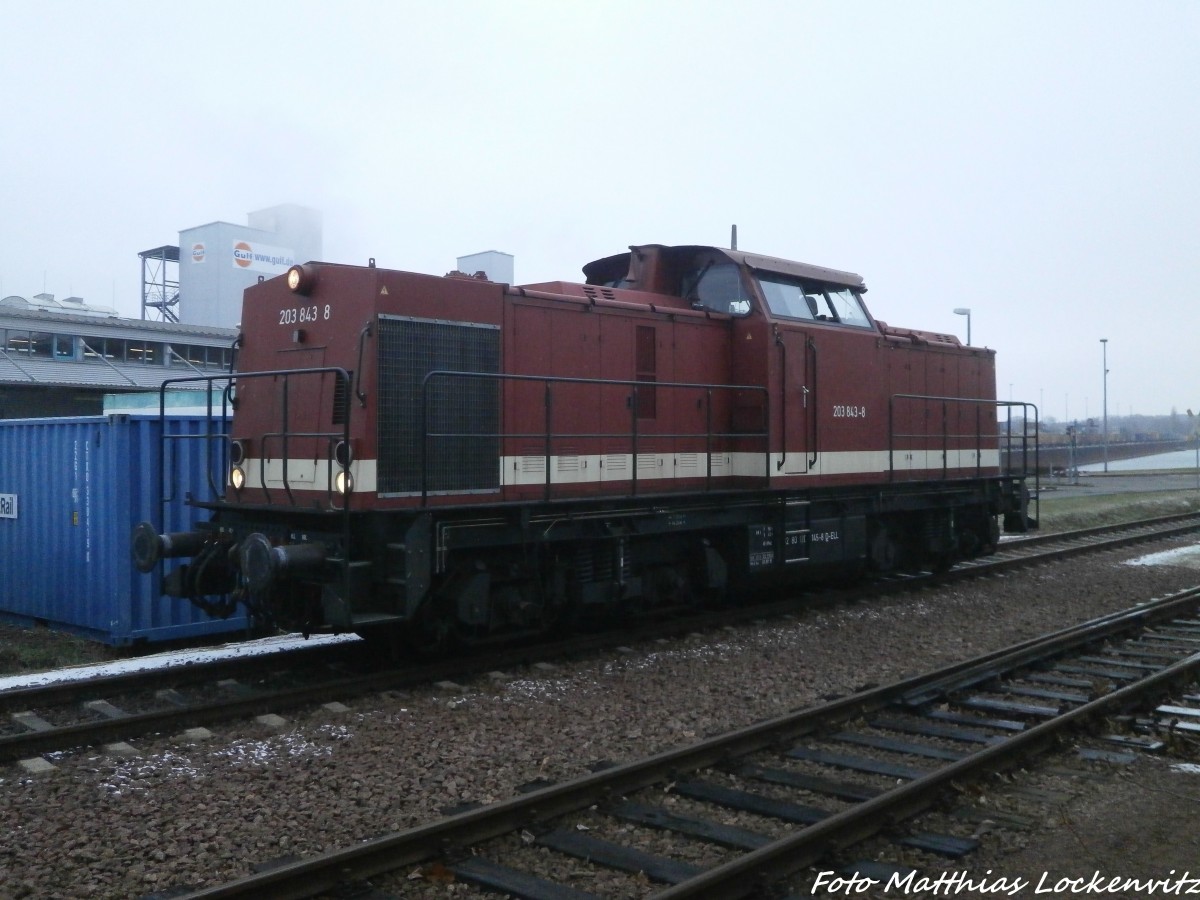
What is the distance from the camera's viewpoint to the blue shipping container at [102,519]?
31.8 ft

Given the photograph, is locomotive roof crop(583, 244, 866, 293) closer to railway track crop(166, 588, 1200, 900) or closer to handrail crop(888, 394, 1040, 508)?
handrail crop(888, 394, 1040, 508)

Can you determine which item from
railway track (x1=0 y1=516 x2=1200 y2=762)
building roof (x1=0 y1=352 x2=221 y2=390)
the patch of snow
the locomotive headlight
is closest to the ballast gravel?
railway track (x1=0 y1=516 x2=1200 y2=762)

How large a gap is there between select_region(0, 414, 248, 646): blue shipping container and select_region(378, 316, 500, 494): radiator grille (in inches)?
97.6

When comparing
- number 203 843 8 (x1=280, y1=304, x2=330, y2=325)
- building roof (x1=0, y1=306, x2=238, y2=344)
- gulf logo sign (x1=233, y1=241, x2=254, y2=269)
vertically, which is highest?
gulf logo sign (x1=233, y1=241, x2=254, y2=269)

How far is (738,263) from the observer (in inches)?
420

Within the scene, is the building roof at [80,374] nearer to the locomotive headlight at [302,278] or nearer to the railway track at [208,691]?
the locomotive headlight at [302,278]

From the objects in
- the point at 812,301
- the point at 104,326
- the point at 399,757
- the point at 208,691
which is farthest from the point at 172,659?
the point at 104,326

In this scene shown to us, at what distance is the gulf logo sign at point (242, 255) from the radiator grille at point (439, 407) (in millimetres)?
41483

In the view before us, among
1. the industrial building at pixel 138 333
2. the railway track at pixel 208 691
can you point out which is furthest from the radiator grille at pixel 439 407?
the industrial building at pixel 138 333

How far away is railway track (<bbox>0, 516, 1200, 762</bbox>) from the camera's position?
630 cm

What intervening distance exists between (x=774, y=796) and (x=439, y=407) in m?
4.12

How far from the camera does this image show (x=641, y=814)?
5008mm

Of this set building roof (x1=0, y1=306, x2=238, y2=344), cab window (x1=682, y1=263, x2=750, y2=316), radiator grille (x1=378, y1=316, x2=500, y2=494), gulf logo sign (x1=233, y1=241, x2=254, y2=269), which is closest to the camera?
radiator grille (x1=378, y1=316, x2=500, y2=494)

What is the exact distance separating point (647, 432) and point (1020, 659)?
155 inches
